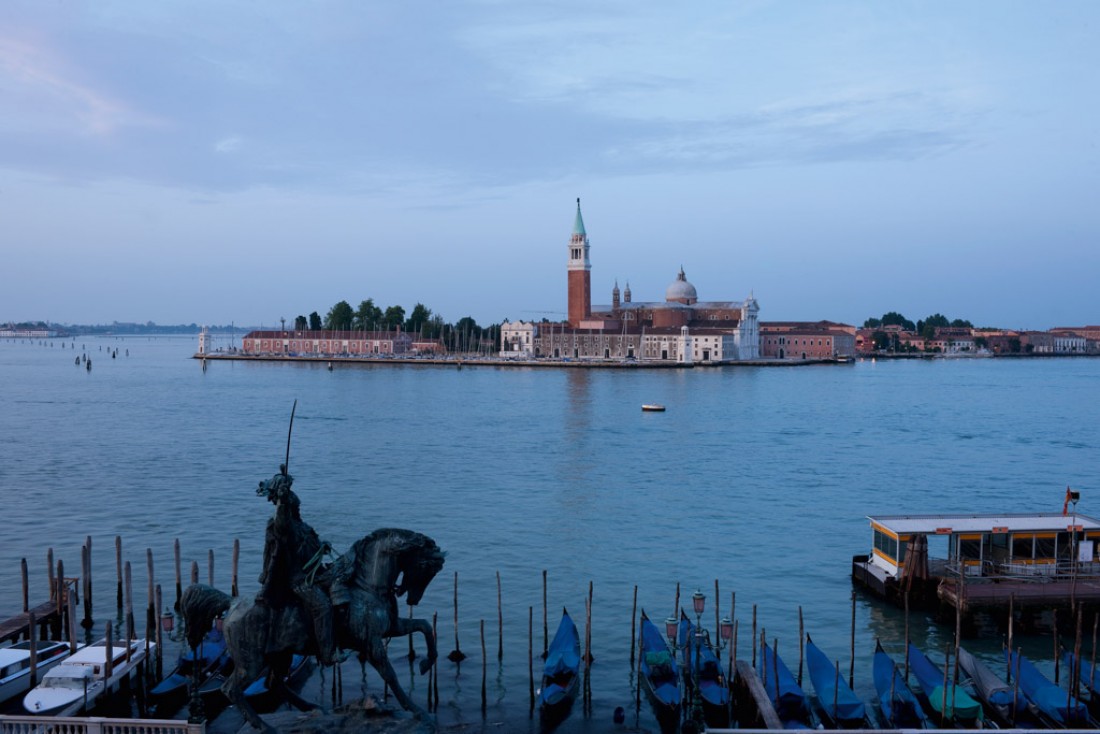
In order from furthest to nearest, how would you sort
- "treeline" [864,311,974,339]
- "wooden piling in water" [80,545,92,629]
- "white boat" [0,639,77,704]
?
"treeline" [864,311,974,339] → "wooden piling in water" [80,545,92,629] → "white boat" [0,639,77,704]

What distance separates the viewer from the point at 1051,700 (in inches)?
328

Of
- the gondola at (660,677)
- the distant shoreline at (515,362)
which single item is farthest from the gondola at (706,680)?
the distant shoreline at (515,362)

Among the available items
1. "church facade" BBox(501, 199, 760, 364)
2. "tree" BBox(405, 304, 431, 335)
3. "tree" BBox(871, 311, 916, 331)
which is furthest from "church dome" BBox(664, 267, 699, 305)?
"tree" BBox(871, 311, 916, 331)

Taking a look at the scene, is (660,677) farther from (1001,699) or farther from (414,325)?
(414,325)

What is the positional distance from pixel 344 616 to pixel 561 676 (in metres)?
3.29

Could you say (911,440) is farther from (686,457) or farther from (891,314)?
(891,314)

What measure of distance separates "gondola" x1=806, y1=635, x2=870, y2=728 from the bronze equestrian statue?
12.6ft

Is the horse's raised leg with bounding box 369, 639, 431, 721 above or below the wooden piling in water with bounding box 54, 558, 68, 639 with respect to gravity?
above

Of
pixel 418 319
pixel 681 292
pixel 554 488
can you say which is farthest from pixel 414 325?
pixel 554 488

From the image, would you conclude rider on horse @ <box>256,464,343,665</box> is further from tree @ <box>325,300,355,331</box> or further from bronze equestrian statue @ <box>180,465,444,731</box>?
tree @ <box>325,300,355,331</box>

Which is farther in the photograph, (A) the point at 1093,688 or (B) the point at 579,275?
(B) the point at 579,275

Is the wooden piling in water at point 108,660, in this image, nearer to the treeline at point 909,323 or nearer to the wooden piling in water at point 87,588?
the wooden piling in water at point 87,588

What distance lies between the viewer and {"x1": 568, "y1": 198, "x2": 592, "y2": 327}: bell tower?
277 feet

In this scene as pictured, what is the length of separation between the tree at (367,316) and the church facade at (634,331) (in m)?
13.7
